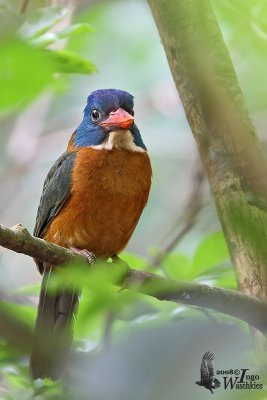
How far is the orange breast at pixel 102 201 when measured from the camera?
12.7 feet

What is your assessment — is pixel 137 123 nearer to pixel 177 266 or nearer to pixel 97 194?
pixel 97 194

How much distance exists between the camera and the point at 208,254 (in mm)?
2506

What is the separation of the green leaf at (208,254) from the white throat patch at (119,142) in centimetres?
161

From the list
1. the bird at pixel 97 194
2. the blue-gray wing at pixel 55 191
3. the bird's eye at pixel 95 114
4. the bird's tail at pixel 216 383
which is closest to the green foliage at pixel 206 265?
the bird's tail at pixel 216 383

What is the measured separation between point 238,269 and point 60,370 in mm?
1348

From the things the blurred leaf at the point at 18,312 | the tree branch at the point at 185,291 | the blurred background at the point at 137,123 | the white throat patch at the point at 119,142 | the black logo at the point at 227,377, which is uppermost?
the blurred background at the point at 137,123

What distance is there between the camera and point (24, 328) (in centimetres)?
131

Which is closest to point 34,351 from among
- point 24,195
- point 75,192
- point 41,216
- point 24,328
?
point 24,328

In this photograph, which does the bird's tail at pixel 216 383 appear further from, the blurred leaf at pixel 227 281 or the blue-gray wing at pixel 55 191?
the blue-gray wing at pixel 55 191

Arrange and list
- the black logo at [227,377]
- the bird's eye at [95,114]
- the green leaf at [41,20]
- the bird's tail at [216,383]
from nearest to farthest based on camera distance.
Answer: the black logo at [227,377] < the bird's tail at [216,383] < the green leaf at [41,20] < the bird's eye at [95,114]

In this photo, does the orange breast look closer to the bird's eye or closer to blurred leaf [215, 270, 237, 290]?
the bird's eye

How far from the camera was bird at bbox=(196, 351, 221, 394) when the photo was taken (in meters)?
1.61

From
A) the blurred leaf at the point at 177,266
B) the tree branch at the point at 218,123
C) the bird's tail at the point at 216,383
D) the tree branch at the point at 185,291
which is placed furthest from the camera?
the blurred leaf at the point at 177,266

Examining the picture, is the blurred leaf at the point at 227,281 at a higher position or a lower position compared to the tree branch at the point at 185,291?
higher
